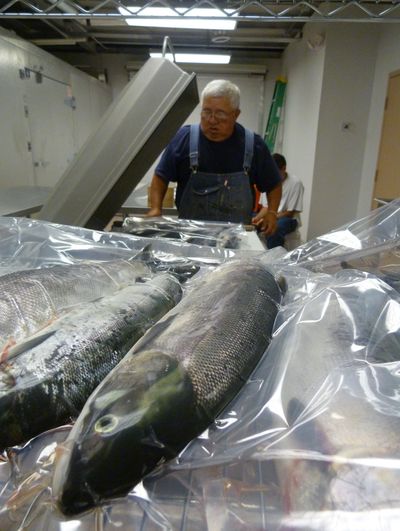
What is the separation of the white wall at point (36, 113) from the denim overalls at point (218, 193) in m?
1.99

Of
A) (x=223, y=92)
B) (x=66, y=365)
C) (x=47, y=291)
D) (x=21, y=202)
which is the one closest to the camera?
(x=66, y=365)

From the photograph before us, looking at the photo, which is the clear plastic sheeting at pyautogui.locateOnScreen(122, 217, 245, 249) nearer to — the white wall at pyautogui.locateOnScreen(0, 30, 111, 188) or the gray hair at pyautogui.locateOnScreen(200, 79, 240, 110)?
the gray hair at pyautogui.locateOnScreen(200, 79, 240, 110)

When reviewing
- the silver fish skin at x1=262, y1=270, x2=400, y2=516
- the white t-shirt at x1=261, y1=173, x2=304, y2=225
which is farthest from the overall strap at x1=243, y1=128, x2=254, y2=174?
the white t-shirt at x1=261, y1=173, x2=304, y2=225

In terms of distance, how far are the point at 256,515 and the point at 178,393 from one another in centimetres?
13

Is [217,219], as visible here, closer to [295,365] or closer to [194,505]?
[295,365]

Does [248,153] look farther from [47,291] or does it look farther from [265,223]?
[47,291]

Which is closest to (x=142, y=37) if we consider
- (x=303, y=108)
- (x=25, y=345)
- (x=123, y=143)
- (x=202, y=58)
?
(x=202, y=58)

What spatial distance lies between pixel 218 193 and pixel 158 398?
1.40 metres

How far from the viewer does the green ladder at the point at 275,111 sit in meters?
5.28

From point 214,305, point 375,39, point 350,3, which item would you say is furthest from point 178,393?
point 375,39

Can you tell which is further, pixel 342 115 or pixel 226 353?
pixel 342 115

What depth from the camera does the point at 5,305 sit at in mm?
564

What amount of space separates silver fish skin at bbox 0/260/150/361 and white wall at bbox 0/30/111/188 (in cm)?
266

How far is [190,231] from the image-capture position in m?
1.23
